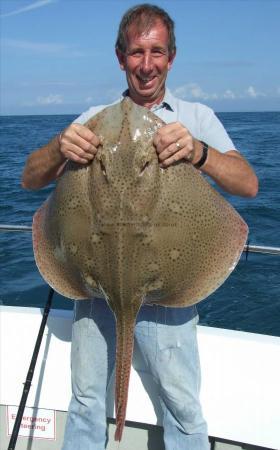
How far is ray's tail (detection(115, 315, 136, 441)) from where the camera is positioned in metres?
2.41

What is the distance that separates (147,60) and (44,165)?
0.84m

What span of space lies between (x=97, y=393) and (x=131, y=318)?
860 mm

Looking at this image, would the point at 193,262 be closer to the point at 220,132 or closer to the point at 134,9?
the point at 220,132

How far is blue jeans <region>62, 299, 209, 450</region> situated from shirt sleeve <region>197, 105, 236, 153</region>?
3.26 feet

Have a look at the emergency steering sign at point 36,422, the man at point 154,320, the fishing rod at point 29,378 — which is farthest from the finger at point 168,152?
the emergency steering sign at point 36,422

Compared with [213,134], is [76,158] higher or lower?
lower

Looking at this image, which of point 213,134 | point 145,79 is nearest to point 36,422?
point 213,134

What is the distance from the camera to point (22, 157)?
87.8ft

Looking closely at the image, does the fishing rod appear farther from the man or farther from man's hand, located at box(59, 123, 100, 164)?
man's hand, located at box(59, 123, 100, 164)

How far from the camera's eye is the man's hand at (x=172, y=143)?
7.08ft

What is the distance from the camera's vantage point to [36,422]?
11.9 ft

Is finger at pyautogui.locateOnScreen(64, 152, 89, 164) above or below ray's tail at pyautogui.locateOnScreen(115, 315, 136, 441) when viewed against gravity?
above

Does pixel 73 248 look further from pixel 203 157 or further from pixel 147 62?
pixel 147 62

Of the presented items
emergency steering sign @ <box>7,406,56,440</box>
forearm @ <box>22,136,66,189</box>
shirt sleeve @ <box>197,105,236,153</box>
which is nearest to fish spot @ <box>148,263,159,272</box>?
forearm @ <box>22,136,66,189</box>
